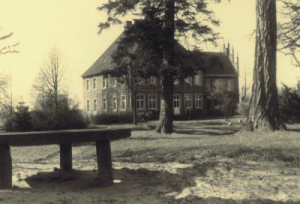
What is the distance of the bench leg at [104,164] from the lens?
18.3 feet

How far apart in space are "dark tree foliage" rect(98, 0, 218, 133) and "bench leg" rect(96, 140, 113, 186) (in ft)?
34.2

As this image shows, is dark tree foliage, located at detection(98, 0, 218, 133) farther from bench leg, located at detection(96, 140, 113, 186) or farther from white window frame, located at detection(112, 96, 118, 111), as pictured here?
white window frame, located at detection(112, 96, 118, 111)

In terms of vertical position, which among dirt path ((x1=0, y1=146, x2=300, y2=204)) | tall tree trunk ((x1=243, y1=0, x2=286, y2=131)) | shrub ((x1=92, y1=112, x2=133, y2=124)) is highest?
tall tree trunk ((x1=243, y1=0, x2=286, y2=131))

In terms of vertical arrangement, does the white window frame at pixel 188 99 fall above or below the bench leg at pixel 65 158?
above

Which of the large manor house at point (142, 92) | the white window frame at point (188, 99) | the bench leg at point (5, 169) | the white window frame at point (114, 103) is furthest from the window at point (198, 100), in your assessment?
the bench leg at point (5, 169)

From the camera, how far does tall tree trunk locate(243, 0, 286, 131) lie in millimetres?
11195

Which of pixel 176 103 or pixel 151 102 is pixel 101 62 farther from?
pixel 176 103

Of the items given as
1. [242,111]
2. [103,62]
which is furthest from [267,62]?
[103,62]

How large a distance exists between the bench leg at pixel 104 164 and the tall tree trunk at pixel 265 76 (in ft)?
22.5

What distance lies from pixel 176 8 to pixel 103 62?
25426mm

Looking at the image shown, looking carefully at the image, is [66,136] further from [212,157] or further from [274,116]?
[274,116]

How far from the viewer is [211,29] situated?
Answer: 1647cm

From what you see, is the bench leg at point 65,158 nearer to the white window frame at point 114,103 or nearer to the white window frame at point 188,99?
the white window frame at point 114,103

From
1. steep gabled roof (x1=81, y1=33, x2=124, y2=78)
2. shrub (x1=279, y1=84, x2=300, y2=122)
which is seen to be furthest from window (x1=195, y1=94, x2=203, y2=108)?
shrub (x1=279, y1=84, x2=300, y2=122)
